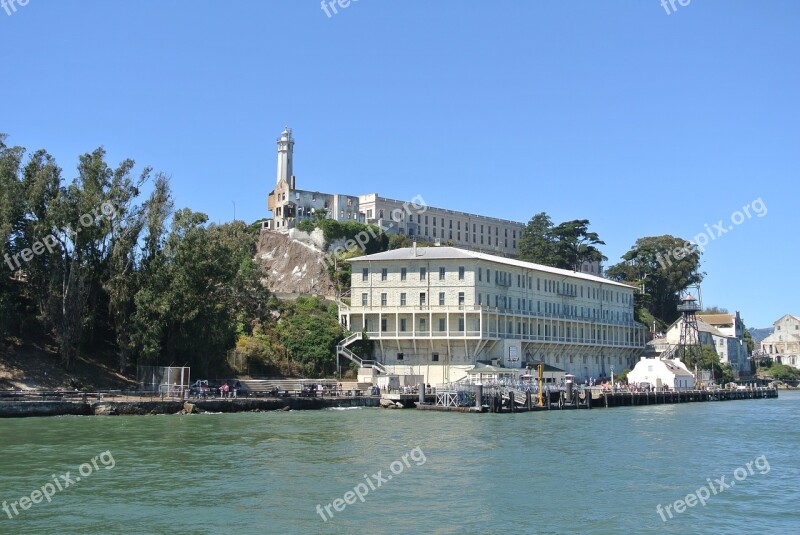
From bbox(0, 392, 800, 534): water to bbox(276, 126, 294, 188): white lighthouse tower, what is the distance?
239 ft

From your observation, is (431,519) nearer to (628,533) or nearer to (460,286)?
(628,533)

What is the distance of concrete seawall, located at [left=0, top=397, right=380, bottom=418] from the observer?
46125 millimetres

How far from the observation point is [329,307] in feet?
255

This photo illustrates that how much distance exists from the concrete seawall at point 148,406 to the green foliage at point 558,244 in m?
56.0

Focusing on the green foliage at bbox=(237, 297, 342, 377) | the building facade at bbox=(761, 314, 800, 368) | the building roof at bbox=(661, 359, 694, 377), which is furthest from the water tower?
the building facade at bbox=(761, 314, 800, 368)

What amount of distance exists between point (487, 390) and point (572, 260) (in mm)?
57158

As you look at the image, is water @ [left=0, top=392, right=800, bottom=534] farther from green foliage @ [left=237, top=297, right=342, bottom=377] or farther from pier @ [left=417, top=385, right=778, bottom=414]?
green foliage @ [left=237, top=297, right=342, bottom=377]

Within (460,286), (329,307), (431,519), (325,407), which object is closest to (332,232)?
(329,307)

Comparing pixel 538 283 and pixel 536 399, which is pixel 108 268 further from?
pixel 538 283

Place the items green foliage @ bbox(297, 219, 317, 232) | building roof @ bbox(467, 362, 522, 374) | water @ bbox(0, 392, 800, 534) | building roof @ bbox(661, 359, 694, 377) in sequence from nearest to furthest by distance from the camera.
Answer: water @ bbox(0, 392, 800, 534), building roof @ bbox(467, 362, 522, 374), building roof @ bbox(661, 359, 694, 377), green foliage @ bbox(297, 219, 317, 232)

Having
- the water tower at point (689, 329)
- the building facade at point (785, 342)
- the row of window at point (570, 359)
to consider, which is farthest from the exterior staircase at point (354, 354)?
the building facade at point (785, 342)

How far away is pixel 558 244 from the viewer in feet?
362

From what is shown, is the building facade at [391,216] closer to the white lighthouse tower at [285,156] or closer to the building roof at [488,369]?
the white lighthouse tower at [285,156]

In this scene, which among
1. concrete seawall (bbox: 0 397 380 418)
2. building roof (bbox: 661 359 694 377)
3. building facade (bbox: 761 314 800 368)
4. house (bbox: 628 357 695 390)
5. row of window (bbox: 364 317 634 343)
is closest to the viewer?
concrete seawall (bbox: 0 397 380 418)
